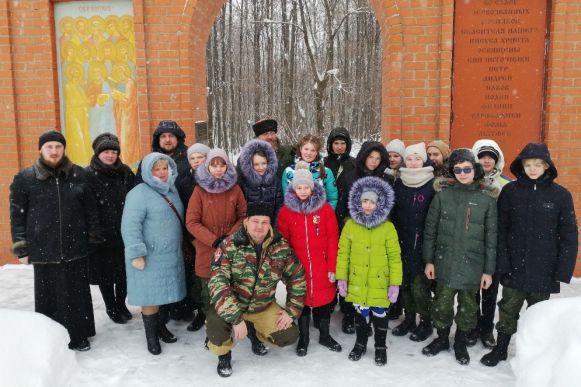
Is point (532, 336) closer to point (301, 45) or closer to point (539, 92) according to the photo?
point (539, 92)

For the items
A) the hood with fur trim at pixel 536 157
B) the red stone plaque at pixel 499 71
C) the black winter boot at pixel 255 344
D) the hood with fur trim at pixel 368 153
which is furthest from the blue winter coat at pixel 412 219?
the red stone plaque at pixel 499 71

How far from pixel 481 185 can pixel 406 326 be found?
155cm

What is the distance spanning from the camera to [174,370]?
3727 mm

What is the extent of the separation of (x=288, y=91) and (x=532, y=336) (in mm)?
17596

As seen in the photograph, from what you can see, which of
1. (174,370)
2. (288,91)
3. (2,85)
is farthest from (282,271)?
(288,91)

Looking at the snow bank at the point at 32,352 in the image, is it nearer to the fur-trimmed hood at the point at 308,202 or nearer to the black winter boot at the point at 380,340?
the fur-trimmed hood at the point at 308,202

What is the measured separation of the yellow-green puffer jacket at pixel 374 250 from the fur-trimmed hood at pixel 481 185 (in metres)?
0.48

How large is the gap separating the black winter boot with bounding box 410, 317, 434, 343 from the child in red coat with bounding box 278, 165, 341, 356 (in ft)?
2.54

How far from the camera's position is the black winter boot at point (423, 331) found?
4.21 meters

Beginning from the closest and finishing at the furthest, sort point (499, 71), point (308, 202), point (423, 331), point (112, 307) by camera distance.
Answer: point (308, 202), point (423, 331), point (112, 307), point (499, 71)

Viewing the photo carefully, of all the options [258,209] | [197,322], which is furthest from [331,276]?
[197,322]

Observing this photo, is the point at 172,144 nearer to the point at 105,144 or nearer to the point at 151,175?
the point at 105,144

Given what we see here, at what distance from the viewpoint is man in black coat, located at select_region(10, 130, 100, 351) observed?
3.86 m

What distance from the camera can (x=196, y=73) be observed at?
6.06 metres
